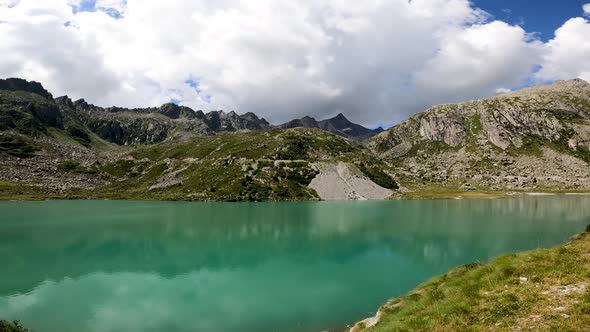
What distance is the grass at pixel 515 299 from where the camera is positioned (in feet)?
43.7

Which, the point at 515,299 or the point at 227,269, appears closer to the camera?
the point at 515,299

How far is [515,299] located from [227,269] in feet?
123

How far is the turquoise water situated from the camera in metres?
30.3

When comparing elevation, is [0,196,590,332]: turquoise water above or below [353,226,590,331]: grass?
below

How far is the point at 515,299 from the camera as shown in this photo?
15.5 meters

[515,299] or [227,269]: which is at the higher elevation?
[515,299]

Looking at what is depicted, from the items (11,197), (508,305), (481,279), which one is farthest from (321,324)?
(11,197)

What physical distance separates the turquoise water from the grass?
1149 centimetres

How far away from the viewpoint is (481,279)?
19.2 metres

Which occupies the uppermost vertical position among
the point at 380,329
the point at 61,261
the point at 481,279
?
the point at 481,279

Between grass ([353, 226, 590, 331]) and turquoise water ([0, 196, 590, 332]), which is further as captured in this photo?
→ turquoise water ([0, 196, 590, 332])

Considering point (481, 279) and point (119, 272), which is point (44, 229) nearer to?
point (119, 272)

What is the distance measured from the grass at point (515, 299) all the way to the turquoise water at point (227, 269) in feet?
37.7

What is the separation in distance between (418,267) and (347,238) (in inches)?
1015
